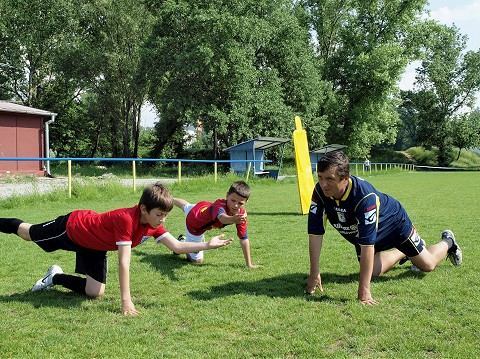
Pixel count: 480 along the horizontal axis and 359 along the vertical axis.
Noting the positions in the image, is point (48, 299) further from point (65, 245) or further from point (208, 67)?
point (208, 67)

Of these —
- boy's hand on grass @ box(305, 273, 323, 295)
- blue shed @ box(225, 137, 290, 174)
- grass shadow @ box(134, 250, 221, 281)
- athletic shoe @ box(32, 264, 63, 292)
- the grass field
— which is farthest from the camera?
blue shed @ box(225, 137, 290, 174)

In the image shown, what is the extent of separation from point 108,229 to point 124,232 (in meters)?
0.24

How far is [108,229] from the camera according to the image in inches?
191

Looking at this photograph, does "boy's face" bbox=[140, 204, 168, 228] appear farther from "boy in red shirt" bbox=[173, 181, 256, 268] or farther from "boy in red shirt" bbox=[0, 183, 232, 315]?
"boy in red shirt" bbox=[173, 181, 256, 268]

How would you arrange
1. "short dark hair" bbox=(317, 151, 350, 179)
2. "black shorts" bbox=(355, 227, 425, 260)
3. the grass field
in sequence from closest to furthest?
1. the grass field
2. "short dark hair" bbox=(317, 151, 350, 179)
3. "black shorts" bbox=(355, 227, 425, 260)

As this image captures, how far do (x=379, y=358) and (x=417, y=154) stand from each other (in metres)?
75.9

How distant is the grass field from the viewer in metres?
3.82

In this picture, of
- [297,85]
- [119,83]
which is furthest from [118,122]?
[297,85]

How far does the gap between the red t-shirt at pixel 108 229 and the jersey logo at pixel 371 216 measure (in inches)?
83.7

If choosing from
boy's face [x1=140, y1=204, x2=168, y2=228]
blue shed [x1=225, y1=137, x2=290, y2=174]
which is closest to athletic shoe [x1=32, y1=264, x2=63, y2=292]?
boy's face [x1=140, y1=204, x2=168, y2=228]

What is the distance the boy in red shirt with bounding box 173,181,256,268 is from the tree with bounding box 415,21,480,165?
229 feet

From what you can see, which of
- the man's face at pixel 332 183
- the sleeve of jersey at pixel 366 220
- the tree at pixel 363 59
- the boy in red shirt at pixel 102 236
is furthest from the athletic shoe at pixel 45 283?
the tree at pixel 363 59

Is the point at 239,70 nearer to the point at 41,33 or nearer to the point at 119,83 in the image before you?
the point at 119,83

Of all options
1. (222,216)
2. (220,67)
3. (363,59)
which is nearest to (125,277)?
(222,216)
